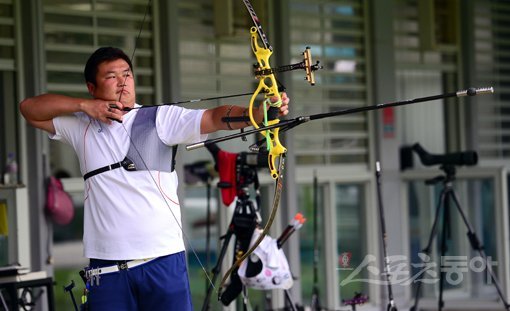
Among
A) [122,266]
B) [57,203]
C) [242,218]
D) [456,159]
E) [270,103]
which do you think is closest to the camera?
[270,103]

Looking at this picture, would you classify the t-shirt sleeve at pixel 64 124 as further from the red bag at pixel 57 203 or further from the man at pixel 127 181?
the red bag at pixel 57 203

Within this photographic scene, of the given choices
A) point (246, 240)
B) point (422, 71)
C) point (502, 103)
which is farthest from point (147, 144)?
point (502, 103)

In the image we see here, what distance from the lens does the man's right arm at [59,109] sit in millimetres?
3240

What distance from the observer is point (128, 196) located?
3.26 meters

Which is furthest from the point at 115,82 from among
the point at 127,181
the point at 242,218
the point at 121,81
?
the point at 242,218

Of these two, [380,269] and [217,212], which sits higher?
[217,212]

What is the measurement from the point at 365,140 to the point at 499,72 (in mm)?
1543

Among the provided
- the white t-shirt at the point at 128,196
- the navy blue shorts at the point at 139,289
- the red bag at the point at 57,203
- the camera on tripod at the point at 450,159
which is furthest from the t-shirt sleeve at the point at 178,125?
the camera on tripod at the point at 450,159

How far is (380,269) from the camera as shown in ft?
23.3

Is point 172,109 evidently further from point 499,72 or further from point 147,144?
point 499,72

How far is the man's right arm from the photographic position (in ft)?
10.6

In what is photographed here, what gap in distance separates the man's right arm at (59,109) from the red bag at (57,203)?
1771mm

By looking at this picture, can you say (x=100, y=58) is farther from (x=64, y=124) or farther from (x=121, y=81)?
(x=64, y=124)

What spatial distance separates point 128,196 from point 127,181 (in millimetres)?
52
